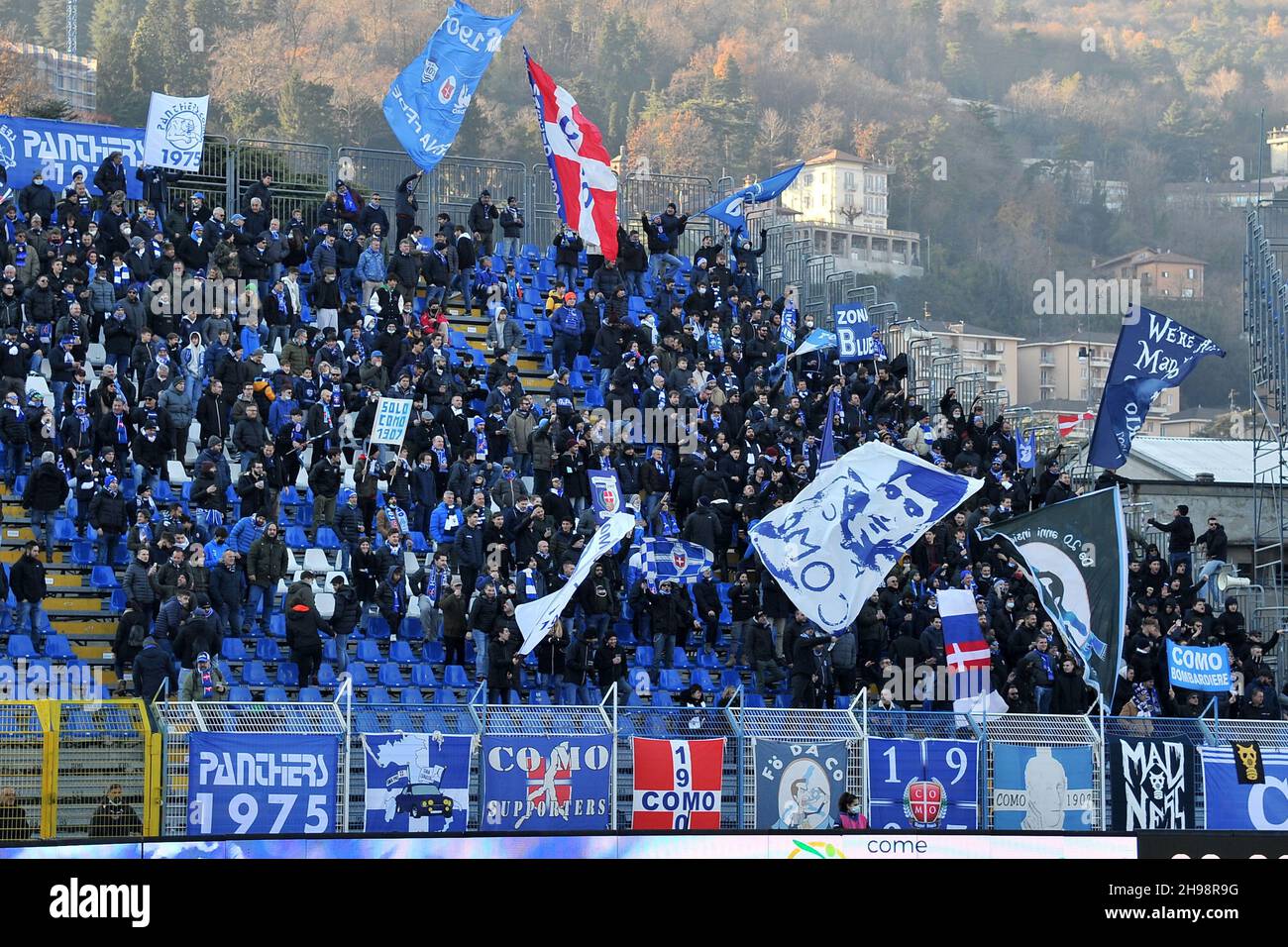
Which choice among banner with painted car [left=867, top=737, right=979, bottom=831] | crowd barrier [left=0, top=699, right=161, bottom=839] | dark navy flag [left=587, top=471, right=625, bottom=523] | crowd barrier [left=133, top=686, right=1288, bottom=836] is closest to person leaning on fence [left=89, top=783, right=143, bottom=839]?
crowd barrier [left=0, top=699, right=161, bottom=839]

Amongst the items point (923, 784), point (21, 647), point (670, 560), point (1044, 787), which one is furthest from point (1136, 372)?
point (21, 647)

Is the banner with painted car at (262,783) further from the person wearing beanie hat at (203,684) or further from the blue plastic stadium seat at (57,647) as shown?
the blue plastic stadium seat at (57,647)

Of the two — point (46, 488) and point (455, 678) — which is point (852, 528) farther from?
point (46, 488)

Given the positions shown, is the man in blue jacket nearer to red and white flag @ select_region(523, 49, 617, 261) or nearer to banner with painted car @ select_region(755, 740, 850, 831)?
red and white flag @ select_region(523, 49, 617, 261)

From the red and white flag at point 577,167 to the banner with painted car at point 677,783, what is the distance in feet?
44.0

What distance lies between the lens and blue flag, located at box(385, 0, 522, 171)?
110 ft

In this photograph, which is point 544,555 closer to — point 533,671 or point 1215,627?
point 533,671

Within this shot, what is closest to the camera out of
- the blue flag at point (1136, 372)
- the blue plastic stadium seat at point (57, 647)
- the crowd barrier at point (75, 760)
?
the crowd barrier at point (75, 760)

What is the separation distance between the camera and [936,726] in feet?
74.0

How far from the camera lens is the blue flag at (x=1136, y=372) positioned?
102 ft

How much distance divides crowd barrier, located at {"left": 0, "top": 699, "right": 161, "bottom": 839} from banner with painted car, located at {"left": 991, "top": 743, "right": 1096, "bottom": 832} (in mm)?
9278

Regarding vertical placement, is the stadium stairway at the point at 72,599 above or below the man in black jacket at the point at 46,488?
below

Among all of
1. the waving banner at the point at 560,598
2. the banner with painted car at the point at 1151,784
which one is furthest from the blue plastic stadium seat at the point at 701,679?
the banner with painted car at the point at 1151,784

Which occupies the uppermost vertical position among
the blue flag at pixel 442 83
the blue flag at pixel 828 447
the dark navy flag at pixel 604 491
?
the blue flag at pixel 442 83
